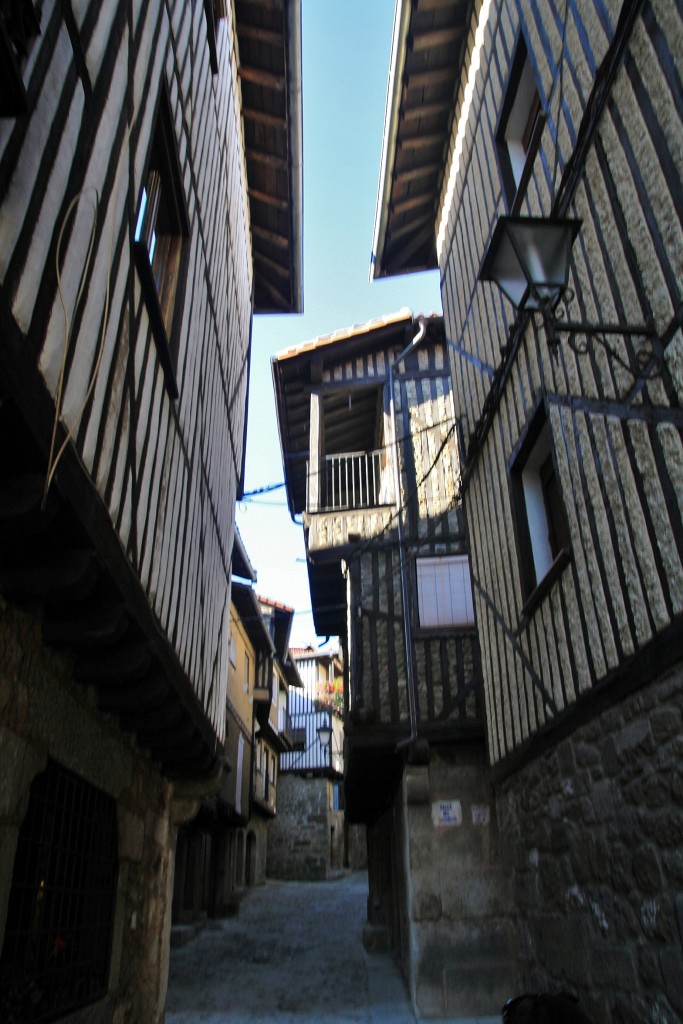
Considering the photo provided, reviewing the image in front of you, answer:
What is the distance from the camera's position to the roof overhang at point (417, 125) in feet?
20.0

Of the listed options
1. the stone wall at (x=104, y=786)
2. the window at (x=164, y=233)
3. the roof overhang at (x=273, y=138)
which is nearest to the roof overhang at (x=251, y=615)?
the roof overhang at (x=273, y=138)

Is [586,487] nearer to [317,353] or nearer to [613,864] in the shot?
[613,864]

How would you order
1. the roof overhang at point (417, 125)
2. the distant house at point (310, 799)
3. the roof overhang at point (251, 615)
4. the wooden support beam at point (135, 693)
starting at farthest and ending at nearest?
the distant house at point (310, 799) < the roof overhang at point (251, 615) < the roof overhang at point (417, 125) < the wooden support beam at point (135, 693)

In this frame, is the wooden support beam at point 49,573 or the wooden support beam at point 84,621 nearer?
the wooden support beam at point 49,573

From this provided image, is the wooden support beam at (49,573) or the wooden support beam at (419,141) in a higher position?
the wooden support beam at (419,141)

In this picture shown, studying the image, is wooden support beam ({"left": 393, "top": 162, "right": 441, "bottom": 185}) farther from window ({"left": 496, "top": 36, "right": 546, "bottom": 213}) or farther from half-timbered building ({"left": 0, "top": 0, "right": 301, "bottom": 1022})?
window ({"left": 496, "top": 36, "right": 546, "bottom": 213})

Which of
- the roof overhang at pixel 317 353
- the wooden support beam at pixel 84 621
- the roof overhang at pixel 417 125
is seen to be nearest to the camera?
the wooden support beam at pixel 84 621

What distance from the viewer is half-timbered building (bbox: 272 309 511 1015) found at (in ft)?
20.8

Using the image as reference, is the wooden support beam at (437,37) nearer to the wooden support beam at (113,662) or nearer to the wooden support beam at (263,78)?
the wooden support beam at (263,78)

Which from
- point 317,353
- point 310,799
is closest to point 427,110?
point 317,353

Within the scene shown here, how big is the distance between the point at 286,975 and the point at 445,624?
4.64 m

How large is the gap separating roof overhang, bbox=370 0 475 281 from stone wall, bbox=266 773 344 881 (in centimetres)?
1884

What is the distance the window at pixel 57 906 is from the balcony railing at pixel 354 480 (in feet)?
18.4

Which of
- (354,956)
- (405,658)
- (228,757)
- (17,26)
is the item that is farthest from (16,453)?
(228,757)
